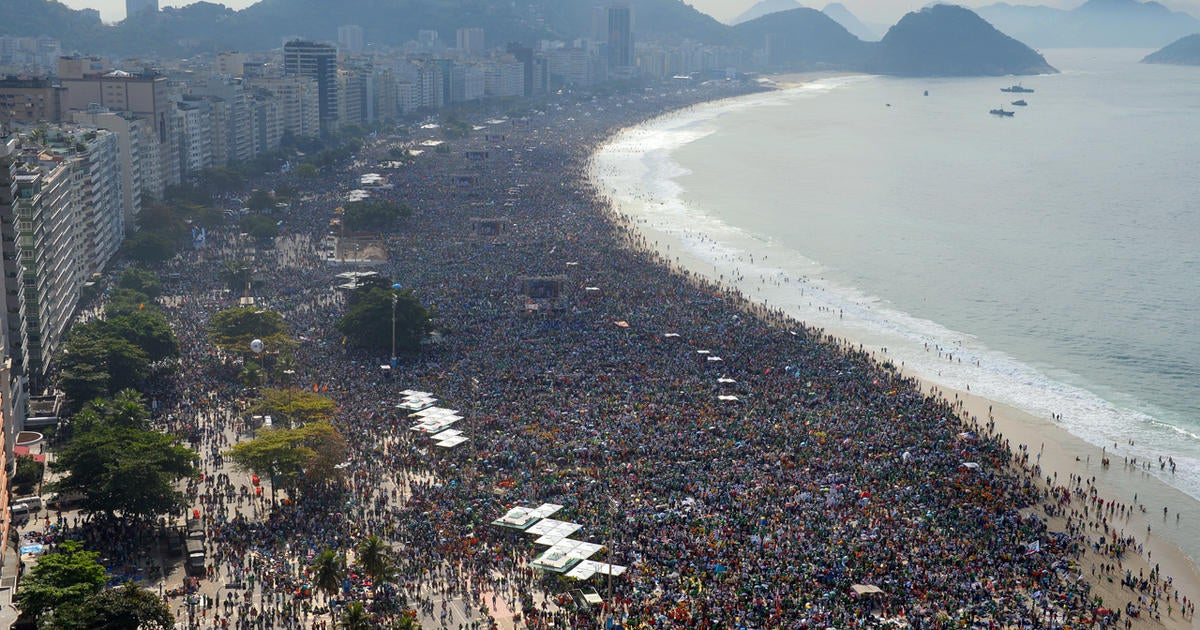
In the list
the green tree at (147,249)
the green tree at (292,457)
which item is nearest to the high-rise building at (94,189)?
the green tree at (147,249)

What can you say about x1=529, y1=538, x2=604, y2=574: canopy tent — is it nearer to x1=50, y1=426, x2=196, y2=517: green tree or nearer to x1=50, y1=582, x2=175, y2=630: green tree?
x1=50, y1=582, x2=175, y2=630: green tree

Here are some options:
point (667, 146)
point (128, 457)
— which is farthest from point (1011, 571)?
point (667, 146)

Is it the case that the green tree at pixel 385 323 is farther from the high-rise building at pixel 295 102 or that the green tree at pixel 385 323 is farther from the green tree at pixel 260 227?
the high-rise building at pixel 295 102

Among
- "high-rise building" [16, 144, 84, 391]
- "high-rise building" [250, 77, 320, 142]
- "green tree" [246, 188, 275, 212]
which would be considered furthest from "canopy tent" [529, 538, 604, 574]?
"high-rise building" [250, 77, 320, 142]

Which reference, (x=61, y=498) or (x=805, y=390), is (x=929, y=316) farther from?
(x=61, y=498)

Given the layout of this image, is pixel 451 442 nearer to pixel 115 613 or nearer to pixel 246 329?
pixel 246 329
